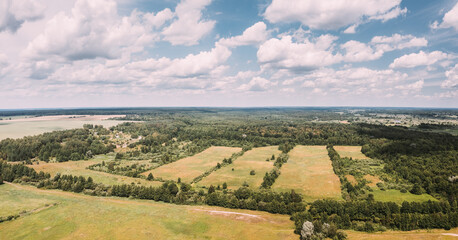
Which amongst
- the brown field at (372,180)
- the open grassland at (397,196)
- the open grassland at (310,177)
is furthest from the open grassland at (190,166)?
the open grassland at (397,196)

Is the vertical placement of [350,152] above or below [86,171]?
above

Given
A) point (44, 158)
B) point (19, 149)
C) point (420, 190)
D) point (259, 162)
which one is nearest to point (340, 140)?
point (259, 162)

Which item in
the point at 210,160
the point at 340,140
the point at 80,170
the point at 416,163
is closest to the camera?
the point at 416,163

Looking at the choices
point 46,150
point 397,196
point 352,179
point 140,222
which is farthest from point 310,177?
point 46,150

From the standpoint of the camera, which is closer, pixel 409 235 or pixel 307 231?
pixel 307 231

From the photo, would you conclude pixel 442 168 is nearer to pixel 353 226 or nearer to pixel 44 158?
pixel 353 226

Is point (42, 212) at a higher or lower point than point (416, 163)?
lower

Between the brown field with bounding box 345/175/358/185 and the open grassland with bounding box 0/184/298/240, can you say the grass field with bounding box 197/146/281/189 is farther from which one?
the brown field with bounding box 345/175/358/185

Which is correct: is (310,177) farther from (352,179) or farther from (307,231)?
(307,231)
